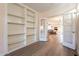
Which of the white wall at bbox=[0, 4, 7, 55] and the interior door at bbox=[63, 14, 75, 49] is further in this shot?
the interior door at bbox=[63, 14, 75, 49]

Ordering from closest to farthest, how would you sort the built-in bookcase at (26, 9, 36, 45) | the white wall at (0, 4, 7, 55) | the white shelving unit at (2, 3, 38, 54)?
the white wall at (0, 4, 7, 55) < the white shelving unit at (2, 3, 38, 54) < the built-in bookcase at (26, 9, 36, 45)

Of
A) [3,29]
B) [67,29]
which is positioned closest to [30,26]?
[3,29]

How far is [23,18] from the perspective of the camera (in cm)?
381

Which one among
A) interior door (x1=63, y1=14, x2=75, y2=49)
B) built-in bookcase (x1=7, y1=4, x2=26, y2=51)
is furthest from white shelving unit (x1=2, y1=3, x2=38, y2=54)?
interior door (x1=63, y1=14, x2=75, y2=49)

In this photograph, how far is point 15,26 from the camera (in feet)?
12.0

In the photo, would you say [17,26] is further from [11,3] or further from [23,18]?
[11,3]

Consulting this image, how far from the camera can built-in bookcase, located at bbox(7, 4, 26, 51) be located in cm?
355

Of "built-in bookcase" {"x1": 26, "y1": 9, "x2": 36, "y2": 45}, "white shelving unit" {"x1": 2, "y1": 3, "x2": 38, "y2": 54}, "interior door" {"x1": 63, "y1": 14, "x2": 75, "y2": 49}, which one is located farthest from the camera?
"interior door" {"x1": 63, "y1": 14, "x2": 75, "y2": 49}

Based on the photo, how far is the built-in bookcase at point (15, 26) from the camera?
11.6 feet

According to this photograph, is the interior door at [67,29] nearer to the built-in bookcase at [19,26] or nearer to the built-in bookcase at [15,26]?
the built-in bookcase at [19,26]

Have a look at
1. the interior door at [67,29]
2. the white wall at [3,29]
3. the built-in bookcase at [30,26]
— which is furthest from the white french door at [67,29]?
the white wall at [3,29]

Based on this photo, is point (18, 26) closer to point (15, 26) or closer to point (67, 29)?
point (15, 26)

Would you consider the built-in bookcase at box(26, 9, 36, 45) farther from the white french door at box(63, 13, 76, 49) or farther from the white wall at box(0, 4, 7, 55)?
the white french door at box(63, 13, 76, 49)

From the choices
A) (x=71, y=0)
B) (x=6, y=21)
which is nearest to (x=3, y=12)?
(x=6, y=21)
